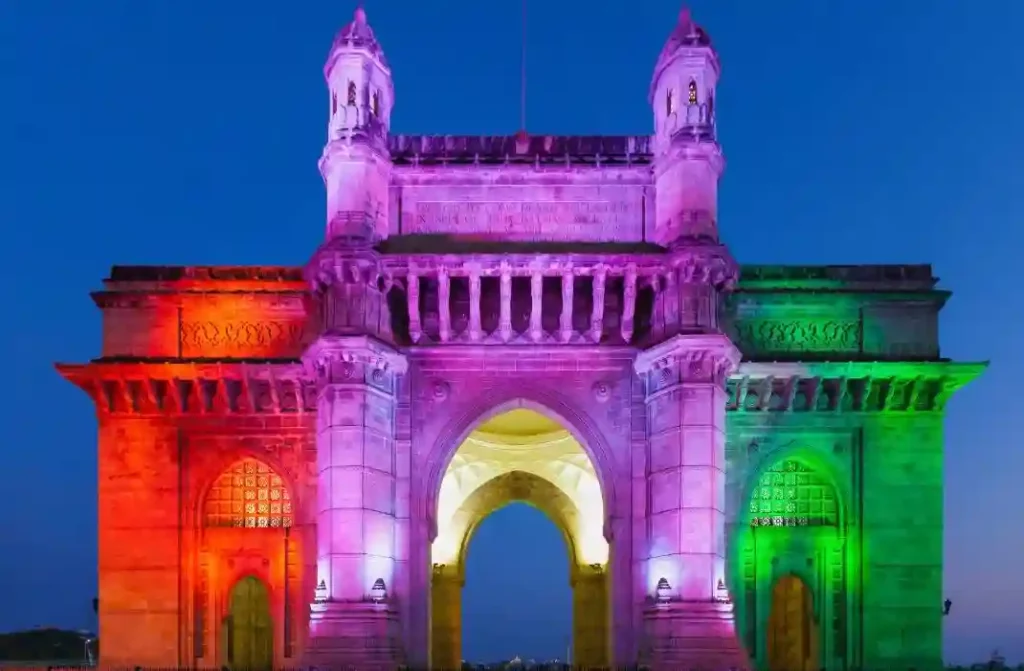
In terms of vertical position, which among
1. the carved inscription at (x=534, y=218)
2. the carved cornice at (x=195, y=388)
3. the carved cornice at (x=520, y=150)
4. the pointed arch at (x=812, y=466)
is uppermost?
the carved cornice at (x=520, y=150)

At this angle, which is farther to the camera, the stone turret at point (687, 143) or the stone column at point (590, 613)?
the stone column at point (590, 613)

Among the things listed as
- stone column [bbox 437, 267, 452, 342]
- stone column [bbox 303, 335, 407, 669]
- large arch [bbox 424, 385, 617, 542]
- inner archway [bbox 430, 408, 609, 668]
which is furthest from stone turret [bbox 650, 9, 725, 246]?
inner archway [bbox 430, 408, 609, 668]

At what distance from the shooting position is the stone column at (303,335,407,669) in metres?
30.9

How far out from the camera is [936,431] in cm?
3591

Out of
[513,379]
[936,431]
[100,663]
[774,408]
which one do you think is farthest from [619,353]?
[100,663]

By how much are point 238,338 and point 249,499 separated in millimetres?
4701

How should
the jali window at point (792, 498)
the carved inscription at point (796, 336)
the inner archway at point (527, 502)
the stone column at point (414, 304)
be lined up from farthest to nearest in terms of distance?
the inner archway at point (527, 502)
the carved inscription at point (796, 336)
the jali window at point (792, 498)
the stone column at point (414, 304)

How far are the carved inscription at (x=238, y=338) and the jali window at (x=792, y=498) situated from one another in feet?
46.4

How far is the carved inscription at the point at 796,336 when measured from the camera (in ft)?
119

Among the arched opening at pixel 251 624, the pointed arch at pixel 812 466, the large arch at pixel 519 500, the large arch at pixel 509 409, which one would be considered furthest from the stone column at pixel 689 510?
the large arch at pixel 519 500

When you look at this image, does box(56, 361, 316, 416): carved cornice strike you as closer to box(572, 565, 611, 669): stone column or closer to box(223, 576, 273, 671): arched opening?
box(223, 576, 273, 671): arched opening

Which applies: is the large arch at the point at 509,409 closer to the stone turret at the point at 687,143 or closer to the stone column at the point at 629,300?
the stone column at the point at 629,300

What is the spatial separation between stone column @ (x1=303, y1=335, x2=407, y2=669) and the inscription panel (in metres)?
4.39

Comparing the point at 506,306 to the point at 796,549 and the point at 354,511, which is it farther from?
the point at 796,549
